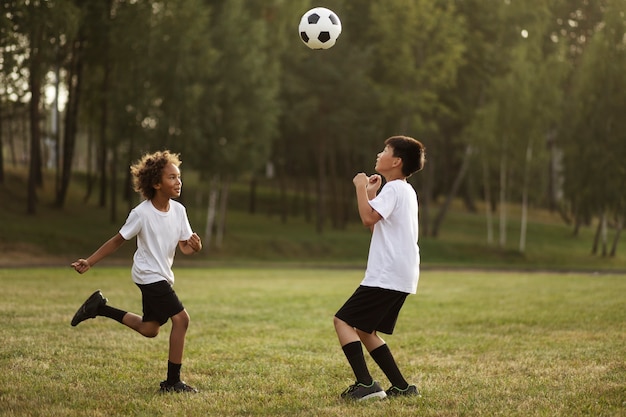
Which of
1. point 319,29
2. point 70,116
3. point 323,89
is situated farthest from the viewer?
point 323,89

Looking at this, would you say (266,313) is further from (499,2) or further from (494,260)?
(499,2)

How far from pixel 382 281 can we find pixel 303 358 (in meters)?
2.39

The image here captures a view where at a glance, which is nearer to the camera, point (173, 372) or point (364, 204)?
point (364, 204)

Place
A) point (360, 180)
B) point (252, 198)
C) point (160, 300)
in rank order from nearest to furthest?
point (360, 180) → point (160, 300) → point (252, 198)

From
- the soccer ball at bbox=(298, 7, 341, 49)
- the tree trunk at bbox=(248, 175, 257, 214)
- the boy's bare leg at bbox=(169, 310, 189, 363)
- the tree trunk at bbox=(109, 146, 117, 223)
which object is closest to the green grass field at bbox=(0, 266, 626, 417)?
the boy's bare leg at bbox=(169, 310, 189, 363)

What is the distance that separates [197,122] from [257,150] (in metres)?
3.08

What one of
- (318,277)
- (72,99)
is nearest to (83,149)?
(72,99)

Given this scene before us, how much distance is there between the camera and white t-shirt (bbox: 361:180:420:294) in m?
5.77

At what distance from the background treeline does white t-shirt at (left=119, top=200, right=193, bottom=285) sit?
55.9ft

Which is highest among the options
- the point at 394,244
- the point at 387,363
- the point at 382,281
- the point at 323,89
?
the point at 323,89

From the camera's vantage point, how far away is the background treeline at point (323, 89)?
3002 cm

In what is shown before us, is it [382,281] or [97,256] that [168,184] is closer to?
[97,256]

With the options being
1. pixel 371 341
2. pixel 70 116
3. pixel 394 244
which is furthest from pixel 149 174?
pixel 70 116

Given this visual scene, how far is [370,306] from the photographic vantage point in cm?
582
